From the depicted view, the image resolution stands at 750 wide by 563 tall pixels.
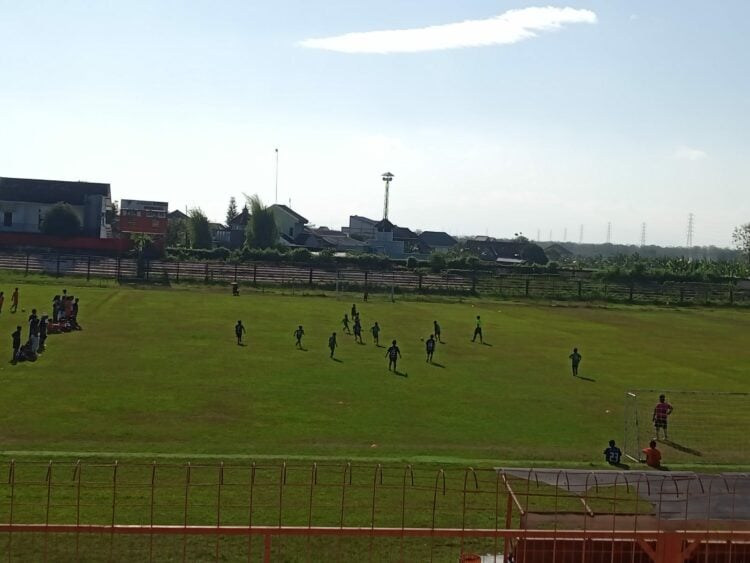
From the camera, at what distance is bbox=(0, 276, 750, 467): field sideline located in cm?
2155

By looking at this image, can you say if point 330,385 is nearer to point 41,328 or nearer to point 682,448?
point 682,448

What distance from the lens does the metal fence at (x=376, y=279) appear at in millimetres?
70000

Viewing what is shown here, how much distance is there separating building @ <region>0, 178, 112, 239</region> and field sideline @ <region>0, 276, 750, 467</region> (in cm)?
4666

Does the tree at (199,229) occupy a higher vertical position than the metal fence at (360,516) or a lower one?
higher

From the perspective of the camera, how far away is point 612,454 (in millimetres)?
21391

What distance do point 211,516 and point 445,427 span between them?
399 inches

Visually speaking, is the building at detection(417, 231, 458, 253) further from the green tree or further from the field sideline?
the field sideline

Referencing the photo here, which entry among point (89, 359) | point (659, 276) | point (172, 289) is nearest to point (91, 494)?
point (89, 359)

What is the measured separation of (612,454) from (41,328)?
23051 mm

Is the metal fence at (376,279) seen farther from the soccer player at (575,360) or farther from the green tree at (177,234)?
the green tree at (177,234)

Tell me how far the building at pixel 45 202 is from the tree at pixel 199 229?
10.5 meters

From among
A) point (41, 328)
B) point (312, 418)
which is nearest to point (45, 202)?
point (41, 328)

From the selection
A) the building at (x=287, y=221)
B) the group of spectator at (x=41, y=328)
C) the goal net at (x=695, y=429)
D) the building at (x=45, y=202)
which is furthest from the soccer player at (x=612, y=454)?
the building at (x=287, y=221)

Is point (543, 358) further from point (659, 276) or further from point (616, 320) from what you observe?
point (659, 276)
